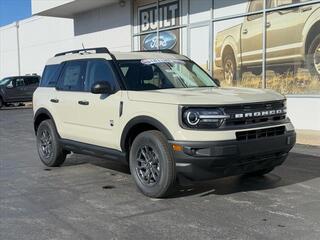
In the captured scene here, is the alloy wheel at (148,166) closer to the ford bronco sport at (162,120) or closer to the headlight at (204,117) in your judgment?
the ford bronco sport at (162,120)

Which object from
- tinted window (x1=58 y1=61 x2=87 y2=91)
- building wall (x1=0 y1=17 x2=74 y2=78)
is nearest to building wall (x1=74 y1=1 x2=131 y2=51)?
building wall (x1=0 y1=17 x2=74 y2=78)

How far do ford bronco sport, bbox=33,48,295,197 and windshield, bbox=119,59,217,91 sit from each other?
0.05 feet

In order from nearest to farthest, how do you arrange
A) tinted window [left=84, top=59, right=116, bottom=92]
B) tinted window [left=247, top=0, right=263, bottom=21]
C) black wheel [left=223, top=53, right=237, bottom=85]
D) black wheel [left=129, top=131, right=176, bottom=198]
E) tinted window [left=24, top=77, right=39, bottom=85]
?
black wheel [left=129, top=131, right=176, bottom=198], tinted window [left=84, top=59, right=116, bottom=92], tinted window [left=247, top=0, right=263, bottom=21], black wheel [left=223, top=53, right=237, bottom=85], tinted window [left=24, top=77, right=39, bottom=85]

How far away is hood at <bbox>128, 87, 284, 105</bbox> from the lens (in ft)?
18.4

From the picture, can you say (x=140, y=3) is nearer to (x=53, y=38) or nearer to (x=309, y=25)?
(x=309, y=25)

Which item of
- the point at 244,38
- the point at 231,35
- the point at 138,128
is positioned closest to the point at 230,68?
the point at 231,35

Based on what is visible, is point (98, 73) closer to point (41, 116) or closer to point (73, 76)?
point (73, 76)

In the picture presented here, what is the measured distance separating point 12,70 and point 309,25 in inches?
1175

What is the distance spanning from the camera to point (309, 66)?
1222 cm

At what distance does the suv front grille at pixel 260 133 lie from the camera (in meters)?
5.66

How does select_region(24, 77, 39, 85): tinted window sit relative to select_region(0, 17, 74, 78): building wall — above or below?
below

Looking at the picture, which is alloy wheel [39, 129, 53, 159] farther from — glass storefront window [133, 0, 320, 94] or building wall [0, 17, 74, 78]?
building wall [0, 17, 74, 78]

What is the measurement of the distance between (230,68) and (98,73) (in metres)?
8.31

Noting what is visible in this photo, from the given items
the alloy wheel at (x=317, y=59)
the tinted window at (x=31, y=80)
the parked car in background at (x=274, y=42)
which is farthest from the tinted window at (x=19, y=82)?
the alloy wheel at (x=317, y=59)
